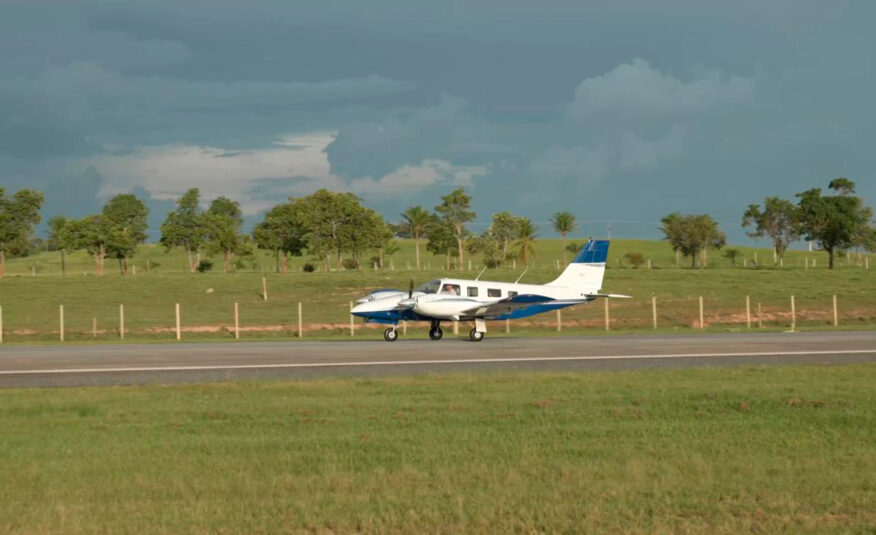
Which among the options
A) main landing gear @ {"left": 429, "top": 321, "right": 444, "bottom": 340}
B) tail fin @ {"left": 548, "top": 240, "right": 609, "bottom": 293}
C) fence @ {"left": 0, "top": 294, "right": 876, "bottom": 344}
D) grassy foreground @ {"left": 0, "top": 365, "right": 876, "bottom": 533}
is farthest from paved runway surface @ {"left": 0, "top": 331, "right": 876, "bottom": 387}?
fence @ {"left": 0, "top": 294, "right": 876, "bottom": 344}

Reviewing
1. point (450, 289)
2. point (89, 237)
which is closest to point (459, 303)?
point (450, 289)

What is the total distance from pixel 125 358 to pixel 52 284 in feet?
169

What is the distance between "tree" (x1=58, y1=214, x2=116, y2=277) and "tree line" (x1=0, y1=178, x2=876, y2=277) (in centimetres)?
12

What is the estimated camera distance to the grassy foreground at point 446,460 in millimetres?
8516

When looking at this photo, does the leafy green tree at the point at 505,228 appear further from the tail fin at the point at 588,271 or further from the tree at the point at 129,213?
the tail fin at the point at 588,271

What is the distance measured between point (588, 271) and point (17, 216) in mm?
73977

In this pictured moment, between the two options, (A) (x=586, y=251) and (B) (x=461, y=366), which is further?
(A) (x=586, y=251)

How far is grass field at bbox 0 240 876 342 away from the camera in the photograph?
5506 cm

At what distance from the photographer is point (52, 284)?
74.8 m

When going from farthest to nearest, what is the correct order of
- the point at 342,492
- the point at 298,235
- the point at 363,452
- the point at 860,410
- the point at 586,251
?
the point at 298,235
the point at 586,251
the point at 860,410
the point at 363,452
the point at 342,492

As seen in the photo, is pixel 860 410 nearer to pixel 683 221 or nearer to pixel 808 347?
pixel 808 347

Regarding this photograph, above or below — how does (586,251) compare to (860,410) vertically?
above

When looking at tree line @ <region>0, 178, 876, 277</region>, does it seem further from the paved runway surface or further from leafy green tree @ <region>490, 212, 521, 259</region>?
the paved runway surface

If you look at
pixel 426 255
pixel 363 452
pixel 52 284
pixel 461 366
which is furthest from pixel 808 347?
pixel 426 255
